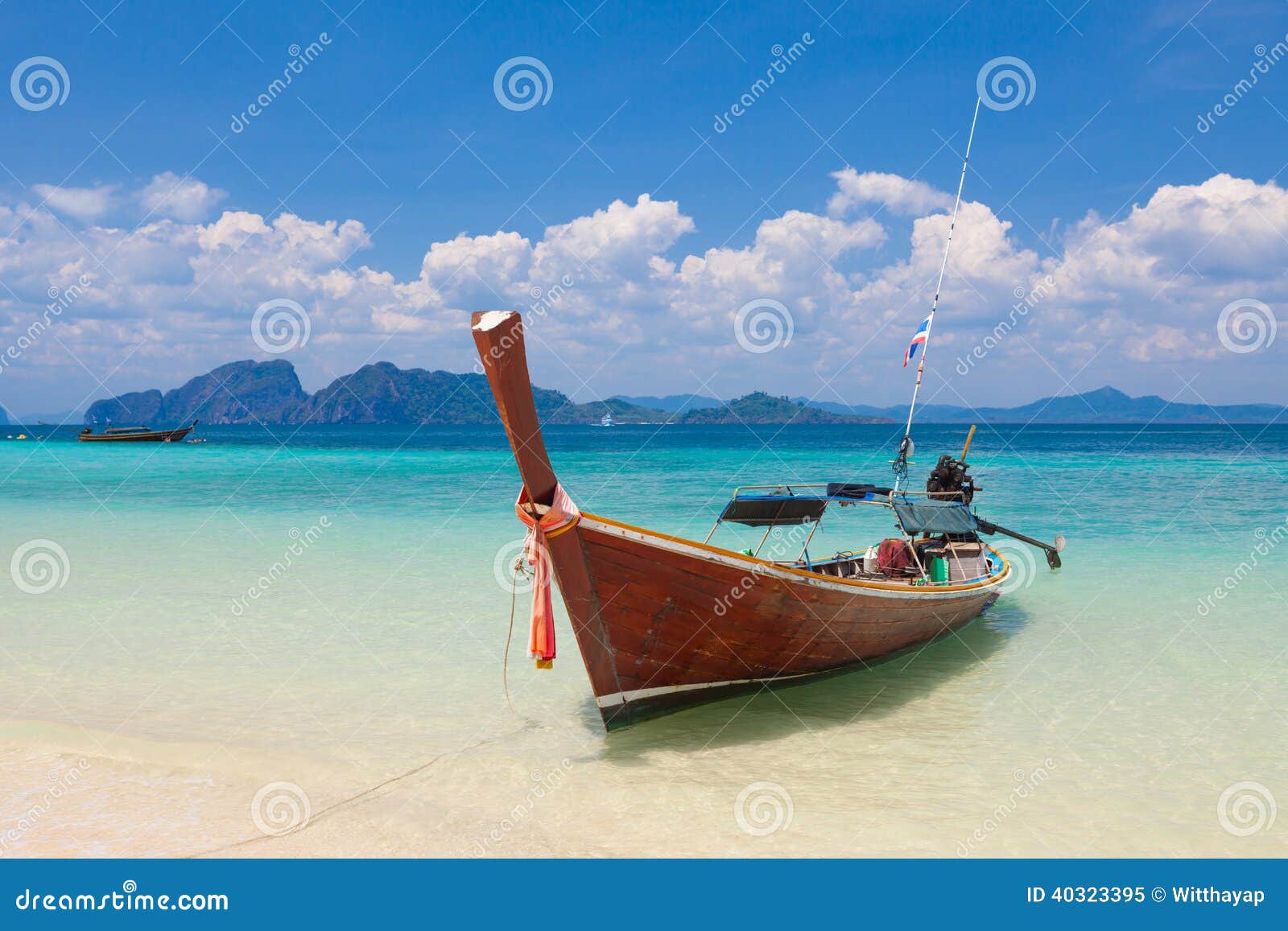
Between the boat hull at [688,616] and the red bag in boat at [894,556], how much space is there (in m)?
2.35

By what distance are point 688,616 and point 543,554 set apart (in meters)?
1.60

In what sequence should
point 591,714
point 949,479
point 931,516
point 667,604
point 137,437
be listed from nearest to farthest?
point 667,604 → point 591,714 → point 931,516 → point 949,479 → point 137,437

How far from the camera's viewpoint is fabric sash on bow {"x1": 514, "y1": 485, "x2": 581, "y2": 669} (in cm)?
635

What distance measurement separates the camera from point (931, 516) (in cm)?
1082

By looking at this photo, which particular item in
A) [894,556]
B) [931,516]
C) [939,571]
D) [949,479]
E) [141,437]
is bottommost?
[939,571]

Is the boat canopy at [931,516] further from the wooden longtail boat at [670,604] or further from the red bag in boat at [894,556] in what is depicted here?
the wooden longtail boat at [670,604]

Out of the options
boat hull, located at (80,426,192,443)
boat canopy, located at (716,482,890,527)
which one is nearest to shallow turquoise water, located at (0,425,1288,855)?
boat canopy, located at (716,482,890,527)

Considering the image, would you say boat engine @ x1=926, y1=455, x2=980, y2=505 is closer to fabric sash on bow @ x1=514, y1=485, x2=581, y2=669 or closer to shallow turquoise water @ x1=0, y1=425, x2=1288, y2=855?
shallow turquoise water @ x1=0, y1=425, x2=1288, y2=855

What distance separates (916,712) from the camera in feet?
28.1

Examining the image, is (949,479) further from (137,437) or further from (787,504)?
(137,437)

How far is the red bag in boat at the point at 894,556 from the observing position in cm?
1141

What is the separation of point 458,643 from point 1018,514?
2117cm

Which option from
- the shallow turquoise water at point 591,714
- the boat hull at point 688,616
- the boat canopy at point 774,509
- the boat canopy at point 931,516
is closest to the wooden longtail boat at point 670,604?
the boat hull at point 688,616

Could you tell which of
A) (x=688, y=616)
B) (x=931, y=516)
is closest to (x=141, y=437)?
(x=931, y=516)
